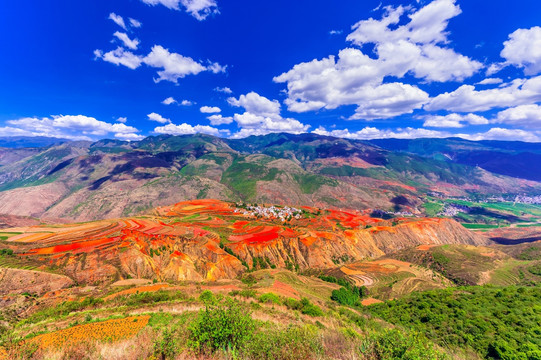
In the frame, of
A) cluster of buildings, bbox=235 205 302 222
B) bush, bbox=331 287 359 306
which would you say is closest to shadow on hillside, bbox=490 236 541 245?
cluster of buildings, bbox=235 205 302 222

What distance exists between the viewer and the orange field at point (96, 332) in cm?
1775

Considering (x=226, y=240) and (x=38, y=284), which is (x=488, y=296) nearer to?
(x=226, y=240)

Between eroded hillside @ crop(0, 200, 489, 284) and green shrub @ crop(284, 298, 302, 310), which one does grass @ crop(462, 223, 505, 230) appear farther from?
green shrub @ crop(284, 298, 302, 310)

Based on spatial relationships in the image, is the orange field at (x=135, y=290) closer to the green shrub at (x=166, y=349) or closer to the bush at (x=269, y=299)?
the bush at (x=269, y=299)

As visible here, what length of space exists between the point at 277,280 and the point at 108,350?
42.5m

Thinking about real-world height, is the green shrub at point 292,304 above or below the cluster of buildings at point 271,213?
above

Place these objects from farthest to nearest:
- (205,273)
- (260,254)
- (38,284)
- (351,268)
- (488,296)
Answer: (260,254) → (351,268) → (205,273) → (38,284) → (488,296)

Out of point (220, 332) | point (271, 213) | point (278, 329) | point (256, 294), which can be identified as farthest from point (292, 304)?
point (271, 213)

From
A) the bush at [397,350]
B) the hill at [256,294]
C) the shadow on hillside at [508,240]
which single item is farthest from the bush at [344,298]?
the shadow on hillside at [508,240]

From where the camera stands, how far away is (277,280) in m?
51.3

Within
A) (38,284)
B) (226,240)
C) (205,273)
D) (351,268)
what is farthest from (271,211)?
(38,284)

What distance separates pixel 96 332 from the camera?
19.8 m

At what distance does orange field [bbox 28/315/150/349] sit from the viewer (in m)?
17.8

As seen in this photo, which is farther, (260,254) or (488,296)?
(260,254)
